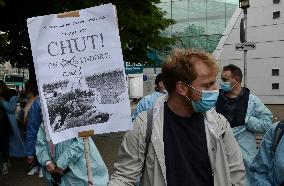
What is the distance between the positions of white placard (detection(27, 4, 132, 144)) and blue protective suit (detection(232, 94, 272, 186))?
2.36 m

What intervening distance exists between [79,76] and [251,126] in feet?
8.42

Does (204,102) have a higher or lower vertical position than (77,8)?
lower

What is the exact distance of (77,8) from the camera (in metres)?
10.2

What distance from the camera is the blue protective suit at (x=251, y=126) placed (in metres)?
5.29

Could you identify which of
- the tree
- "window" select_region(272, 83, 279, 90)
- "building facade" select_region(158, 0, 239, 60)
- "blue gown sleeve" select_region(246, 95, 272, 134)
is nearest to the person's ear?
"blue gown sleeve" select_region(246, 95, 272, 134)

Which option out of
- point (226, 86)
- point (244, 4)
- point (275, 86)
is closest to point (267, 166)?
point (226, 86)

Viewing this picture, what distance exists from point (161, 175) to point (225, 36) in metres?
31.5

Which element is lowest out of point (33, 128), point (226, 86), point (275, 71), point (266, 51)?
point (275, 71)

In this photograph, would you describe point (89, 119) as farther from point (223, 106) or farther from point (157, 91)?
point (157, 91)

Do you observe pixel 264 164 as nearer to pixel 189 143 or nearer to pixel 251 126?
pixel 189 143

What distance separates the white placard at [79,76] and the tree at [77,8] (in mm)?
A: 6921

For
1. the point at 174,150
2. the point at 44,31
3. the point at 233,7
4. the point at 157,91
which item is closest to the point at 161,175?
the point at 174,150

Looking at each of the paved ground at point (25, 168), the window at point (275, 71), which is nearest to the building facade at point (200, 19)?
the window at point (275, 71)

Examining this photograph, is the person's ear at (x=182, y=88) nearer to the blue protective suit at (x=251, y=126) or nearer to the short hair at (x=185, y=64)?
the short hair at (x=185, y=64)
